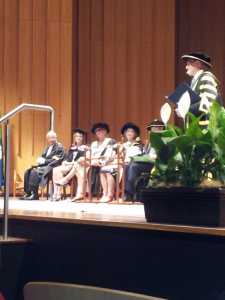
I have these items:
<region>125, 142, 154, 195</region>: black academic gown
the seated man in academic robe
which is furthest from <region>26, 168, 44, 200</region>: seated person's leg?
<region>125, 142, 154, 195</region>: black academic gown

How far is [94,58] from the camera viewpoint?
884cm

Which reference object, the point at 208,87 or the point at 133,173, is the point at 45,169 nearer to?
the point at 133,173

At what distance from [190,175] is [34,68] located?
6468 mm

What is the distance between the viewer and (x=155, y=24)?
343 inches

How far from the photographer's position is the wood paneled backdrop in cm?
815

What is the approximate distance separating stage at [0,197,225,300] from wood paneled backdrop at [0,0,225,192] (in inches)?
209

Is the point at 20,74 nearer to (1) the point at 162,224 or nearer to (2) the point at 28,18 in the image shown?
(2) the point at 28,18

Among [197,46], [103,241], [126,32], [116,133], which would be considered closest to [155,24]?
[126,32]

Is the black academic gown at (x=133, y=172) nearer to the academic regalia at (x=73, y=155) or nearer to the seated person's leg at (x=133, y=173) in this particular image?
the seated person's leg at (x=133, y=173)

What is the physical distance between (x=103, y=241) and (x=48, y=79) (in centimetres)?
606

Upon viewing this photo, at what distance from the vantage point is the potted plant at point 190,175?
1.98 m

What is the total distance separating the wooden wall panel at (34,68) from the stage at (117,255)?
17.1 ft

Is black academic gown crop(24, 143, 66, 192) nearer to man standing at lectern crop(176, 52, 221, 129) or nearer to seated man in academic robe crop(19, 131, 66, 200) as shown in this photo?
seated man in academic robe crop(19, 131, 66, 200)

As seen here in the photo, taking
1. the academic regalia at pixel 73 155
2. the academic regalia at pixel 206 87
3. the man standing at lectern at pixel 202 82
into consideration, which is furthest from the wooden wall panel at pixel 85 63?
the academic regalia at pixel 206 87
